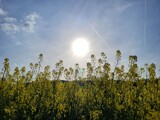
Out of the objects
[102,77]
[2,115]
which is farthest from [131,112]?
[2,115]

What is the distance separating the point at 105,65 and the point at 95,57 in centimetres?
297

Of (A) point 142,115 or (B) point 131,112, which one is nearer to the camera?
(A) point 142,115

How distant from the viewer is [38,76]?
29672mm

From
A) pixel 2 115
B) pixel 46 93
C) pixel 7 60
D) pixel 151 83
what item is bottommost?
pixel 2 115

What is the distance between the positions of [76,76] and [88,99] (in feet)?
18.8

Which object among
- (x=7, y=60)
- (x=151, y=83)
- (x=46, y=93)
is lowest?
(x=46, y=93)

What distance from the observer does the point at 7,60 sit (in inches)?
977

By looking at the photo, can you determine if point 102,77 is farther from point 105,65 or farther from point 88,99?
point 88,99

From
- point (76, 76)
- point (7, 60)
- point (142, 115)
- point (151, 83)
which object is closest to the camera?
point (142, 115)

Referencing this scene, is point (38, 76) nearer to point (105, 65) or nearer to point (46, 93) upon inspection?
point (46, 93)

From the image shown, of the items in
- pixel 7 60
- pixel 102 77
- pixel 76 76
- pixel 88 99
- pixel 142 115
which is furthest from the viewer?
pixel 76 76

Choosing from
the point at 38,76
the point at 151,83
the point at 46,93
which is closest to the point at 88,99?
the point at 46,93

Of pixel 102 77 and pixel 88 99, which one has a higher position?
pixel 102 77

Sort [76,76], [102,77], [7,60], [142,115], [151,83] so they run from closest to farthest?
[142,115] < [151,83] < [7,60] < [102,77] < [76,76]
